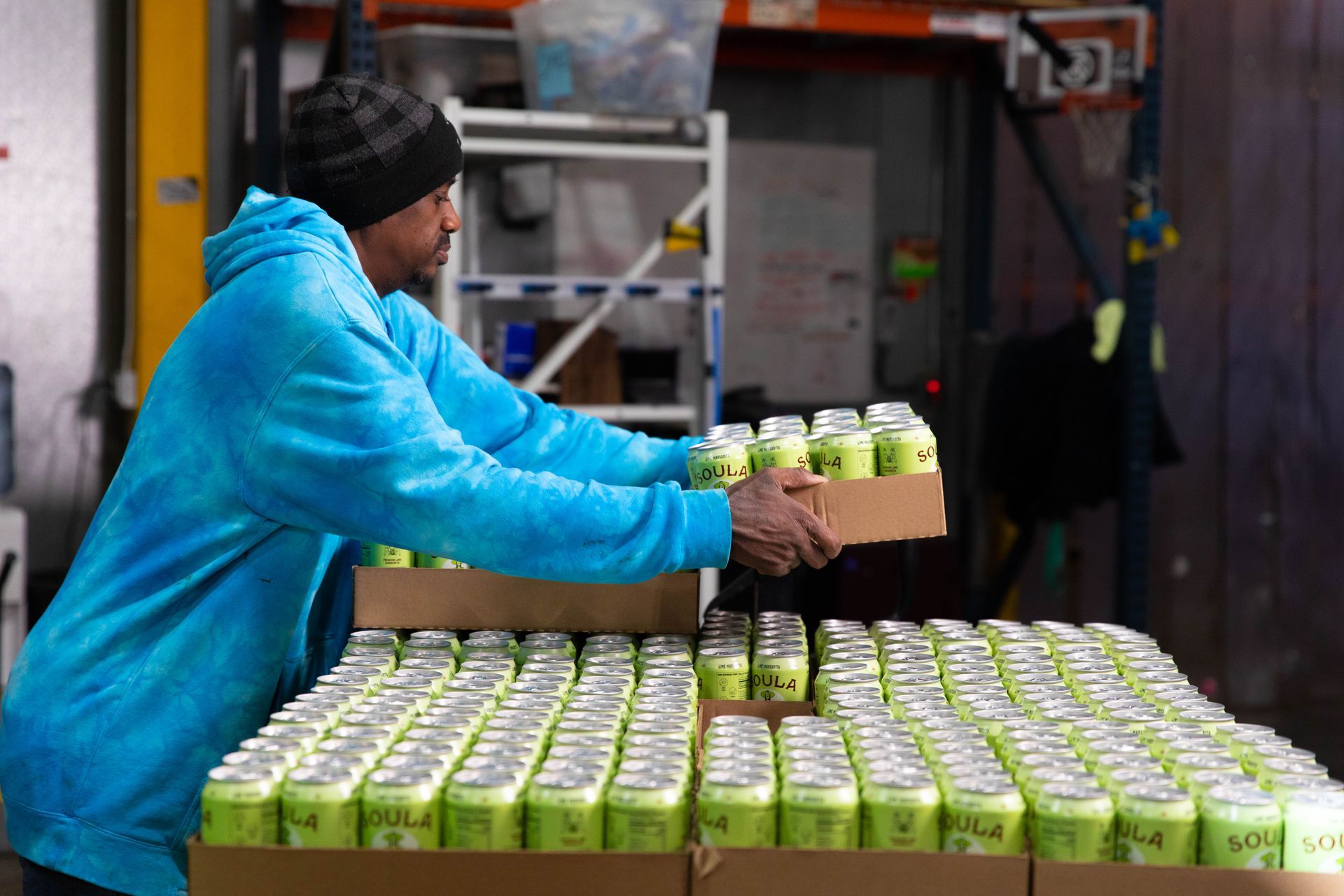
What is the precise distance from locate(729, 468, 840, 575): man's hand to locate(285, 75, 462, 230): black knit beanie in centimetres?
75

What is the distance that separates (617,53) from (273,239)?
10.0 feet

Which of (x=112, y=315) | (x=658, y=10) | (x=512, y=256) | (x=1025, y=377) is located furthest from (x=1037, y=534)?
(x=112, y=315)

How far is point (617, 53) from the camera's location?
4879mm

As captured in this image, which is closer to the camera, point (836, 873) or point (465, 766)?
point (836, 873)

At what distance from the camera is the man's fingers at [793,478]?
2.25m

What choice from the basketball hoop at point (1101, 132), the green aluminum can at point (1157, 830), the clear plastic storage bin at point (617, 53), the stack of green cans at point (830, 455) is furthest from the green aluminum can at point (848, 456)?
the basketball hoop at point (1101, 132)

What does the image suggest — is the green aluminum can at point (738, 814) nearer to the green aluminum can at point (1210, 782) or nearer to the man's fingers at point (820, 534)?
the green aluminum can at point (1210, 782)

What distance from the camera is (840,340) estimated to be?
7219 millimetres

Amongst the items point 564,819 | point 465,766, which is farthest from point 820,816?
point 465,766

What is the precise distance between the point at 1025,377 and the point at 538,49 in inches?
109

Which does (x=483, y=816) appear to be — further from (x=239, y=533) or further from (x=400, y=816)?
(x=239, y=533)

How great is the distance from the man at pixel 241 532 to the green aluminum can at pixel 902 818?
0.55 m

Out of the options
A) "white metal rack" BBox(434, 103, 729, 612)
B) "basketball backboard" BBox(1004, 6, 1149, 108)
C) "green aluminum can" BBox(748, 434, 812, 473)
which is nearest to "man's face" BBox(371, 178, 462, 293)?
"green aluminum can" BBox(748, 434, 812, 473)

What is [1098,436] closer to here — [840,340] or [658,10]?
[840,340]
